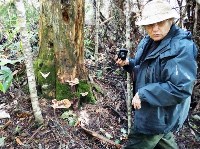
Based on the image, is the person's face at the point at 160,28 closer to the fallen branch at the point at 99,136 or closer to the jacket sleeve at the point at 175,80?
the jacket sleeve at the point at 175,80

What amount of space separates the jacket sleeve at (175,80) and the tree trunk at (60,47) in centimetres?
171

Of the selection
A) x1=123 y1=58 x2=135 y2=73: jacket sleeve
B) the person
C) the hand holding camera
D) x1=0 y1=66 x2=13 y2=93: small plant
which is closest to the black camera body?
the hand holding camera

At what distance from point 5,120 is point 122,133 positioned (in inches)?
69.1

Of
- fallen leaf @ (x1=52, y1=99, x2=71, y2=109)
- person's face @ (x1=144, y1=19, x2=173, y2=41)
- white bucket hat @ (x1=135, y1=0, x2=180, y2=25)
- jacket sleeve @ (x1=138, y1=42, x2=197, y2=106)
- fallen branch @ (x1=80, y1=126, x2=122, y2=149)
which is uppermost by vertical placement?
white bucket hat @ (x1=135, y1=0, x2=180, y2=25)

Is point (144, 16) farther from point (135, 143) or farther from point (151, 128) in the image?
point (135, 143)

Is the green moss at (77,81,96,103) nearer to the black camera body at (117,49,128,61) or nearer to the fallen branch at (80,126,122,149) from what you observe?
the fallen branch at (80,126,122,149)

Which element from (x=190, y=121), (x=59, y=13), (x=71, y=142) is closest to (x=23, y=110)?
(x=71, y=142)

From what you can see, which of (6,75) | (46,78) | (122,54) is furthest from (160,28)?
(46,78)

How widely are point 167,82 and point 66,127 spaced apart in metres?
1.82

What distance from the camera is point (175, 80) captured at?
274 cm

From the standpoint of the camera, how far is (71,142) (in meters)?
3.90

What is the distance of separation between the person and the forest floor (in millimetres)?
972

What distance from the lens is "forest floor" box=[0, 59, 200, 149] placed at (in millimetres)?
3822

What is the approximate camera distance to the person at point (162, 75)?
2.74 metres
